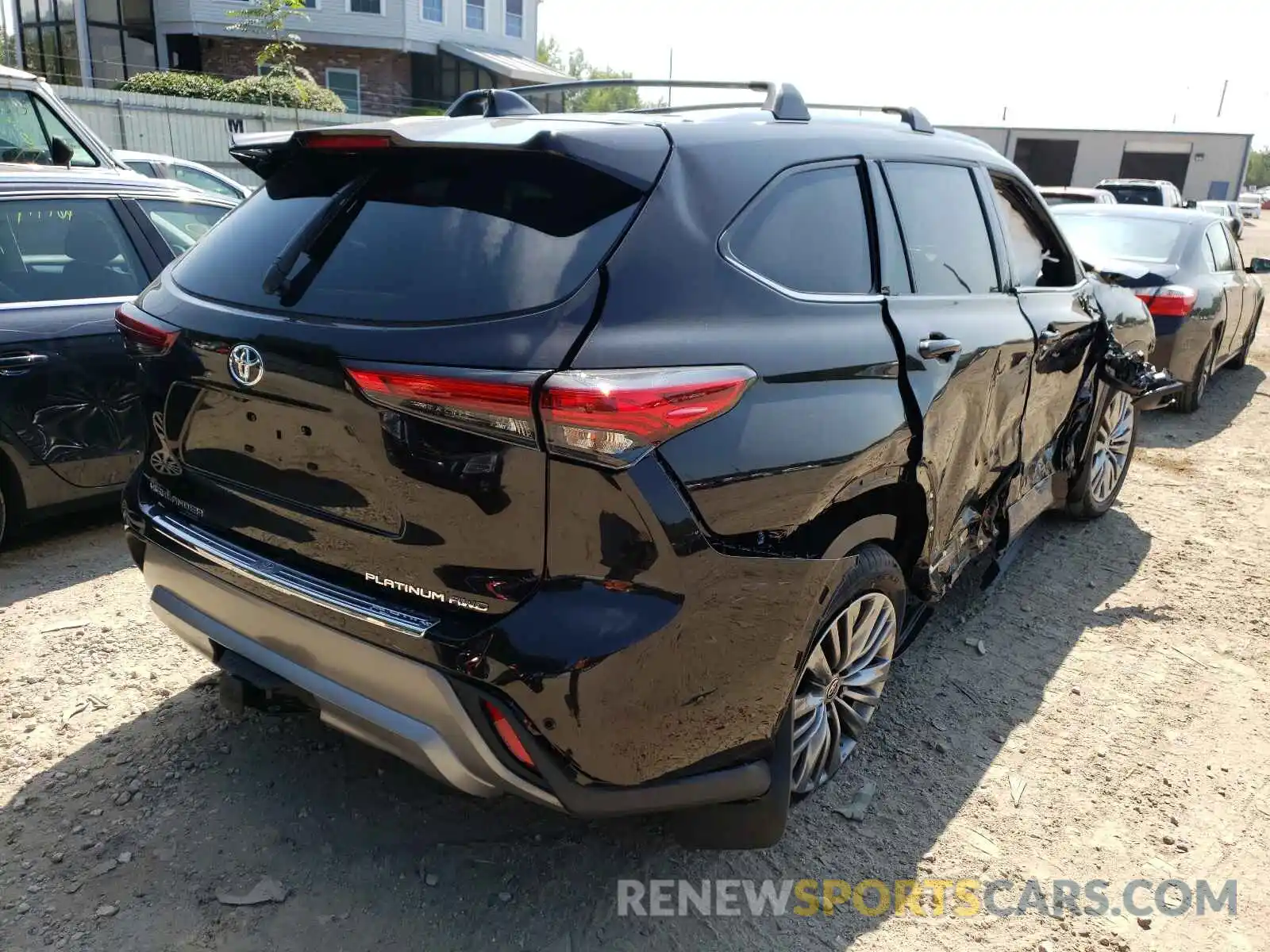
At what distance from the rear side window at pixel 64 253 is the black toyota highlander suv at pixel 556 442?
5.97 feet

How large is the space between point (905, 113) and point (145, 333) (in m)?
2.57

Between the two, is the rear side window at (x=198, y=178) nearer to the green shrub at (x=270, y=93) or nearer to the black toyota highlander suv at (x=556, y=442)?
the black toyota highlander suv at (x=556, y=442)

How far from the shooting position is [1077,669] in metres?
3.85

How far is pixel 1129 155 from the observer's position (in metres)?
35.5

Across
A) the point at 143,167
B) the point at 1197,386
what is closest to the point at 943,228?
the point at 1197,386

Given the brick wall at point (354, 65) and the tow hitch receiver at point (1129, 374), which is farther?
the brick wall at point (354, 65)

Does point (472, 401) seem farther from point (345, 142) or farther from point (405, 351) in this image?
point (345, 142)

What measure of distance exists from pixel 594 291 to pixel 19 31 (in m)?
32.5

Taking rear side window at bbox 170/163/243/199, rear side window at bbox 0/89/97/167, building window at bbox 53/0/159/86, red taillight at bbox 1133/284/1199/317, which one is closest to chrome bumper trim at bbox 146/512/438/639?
rear side window at bbox 0/89/97/167

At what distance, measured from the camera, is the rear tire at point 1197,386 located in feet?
26.0

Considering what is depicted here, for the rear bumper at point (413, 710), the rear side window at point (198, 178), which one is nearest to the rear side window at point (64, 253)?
the rear bumper at point (413, 710)

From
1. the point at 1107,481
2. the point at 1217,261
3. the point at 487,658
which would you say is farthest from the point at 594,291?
the point at 1217,261

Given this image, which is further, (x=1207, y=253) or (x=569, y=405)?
(x=1207, y=253)

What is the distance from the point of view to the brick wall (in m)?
27.9
